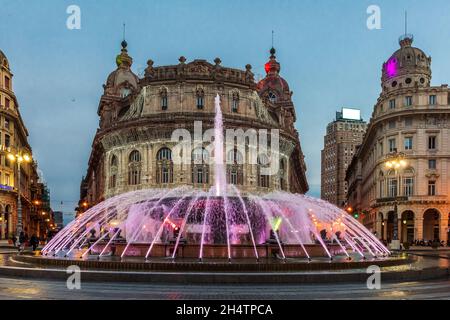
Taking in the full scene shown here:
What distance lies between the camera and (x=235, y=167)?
64.2 metres

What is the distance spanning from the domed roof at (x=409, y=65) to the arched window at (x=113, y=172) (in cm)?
4156

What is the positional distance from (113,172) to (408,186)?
3824cm

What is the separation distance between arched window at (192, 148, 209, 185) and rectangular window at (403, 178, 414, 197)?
86.2ft

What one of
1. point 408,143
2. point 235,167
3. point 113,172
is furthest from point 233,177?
point 408,143

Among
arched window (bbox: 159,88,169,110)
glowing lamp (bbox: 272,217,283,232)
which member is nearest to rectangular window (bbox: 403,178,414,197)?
arched window (bbox: 159,88,169,110)

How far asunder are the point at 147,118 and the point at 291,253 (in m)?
42.1

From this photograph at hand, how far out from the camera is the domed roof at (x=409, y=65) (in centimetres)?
7569

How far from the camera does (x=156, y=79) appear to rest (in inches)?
2611

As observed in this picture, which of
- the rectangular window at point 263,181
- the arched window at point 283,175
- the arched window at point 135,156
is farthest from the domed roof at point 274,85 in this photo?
the arched window at point 135,156

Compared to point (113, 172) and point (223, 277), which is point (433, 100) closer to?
point (113, 172)

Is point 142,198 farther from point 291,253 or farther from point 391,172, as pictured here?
point 391,172

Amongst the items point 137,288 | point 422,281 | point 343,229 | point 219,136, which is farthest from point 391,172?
point 137,288

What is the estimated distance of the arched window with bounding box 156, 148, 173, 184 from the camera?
63125 mm
